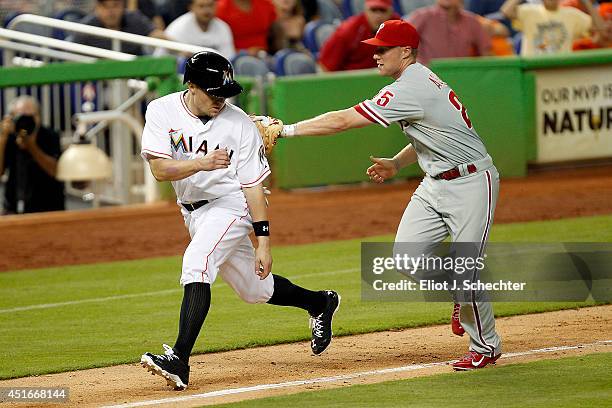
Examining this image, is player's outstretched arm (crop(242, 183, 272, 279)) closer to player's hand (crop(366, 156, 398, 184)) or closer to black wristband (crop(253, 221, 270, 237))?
black wristband (crop(253, 221, 270, 237))

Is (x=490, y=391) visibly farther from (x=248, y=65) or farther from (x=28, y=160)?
(x=248, y=65)

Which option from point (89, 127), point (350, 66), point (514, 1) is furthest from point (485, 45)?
point (89, 127)

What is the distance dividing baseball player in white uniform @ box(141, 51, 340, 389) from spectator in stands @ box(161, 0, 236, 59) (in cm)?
822

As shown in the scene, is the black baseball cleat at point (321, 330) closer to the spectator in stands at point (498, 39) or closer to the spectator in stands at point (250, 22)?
the spectator in stands at point (250, 22)

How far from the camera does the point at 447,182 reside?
648cm

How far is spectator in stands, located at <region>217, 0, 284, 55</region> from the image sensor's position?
609 inches

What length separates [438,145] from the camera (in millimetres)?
6414

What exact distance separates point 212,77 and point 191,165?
47 cm

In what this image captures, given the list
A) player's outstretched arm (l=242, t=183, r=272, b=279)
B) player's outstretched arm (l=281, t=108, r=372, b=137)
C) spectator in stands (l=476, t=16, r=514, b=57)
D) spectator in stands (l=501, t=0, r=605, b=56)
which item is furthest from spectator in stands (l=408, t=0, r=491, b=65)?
player's outstretched arm (l=242, t=183, r=272, b=279)

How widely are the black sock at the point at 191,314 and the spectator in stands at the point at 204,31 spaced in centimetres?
852

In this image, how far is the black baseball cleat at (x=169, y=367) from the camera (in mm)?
5977

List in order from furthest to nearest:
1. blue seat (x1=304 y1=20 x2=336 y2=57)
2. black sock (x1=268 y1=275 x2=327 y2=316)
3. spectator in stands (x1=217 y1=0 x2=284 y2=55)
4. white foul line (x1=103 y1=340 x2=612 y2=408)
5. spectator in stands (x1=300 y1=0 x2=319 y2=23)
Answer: spectator in stands (x1=300 y1=0 x2=319 y2=23) → blue seat (x1=304 y1=20 x2=336 y2=57) → spectator in stands (x1=217 y1=0 x2=284 y2=55) → black sock (x1=268 y1=275 x2=327 y2=316) → white foul line (x1=103 y1=340 x2=612 y2=408)

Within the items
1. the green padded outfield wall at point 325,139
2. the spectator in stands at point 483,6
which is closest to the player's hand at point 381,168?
the green padded outfield wall at point 325,139

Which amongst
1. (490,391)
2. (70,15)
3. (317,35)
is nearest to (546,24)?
(317,35)
